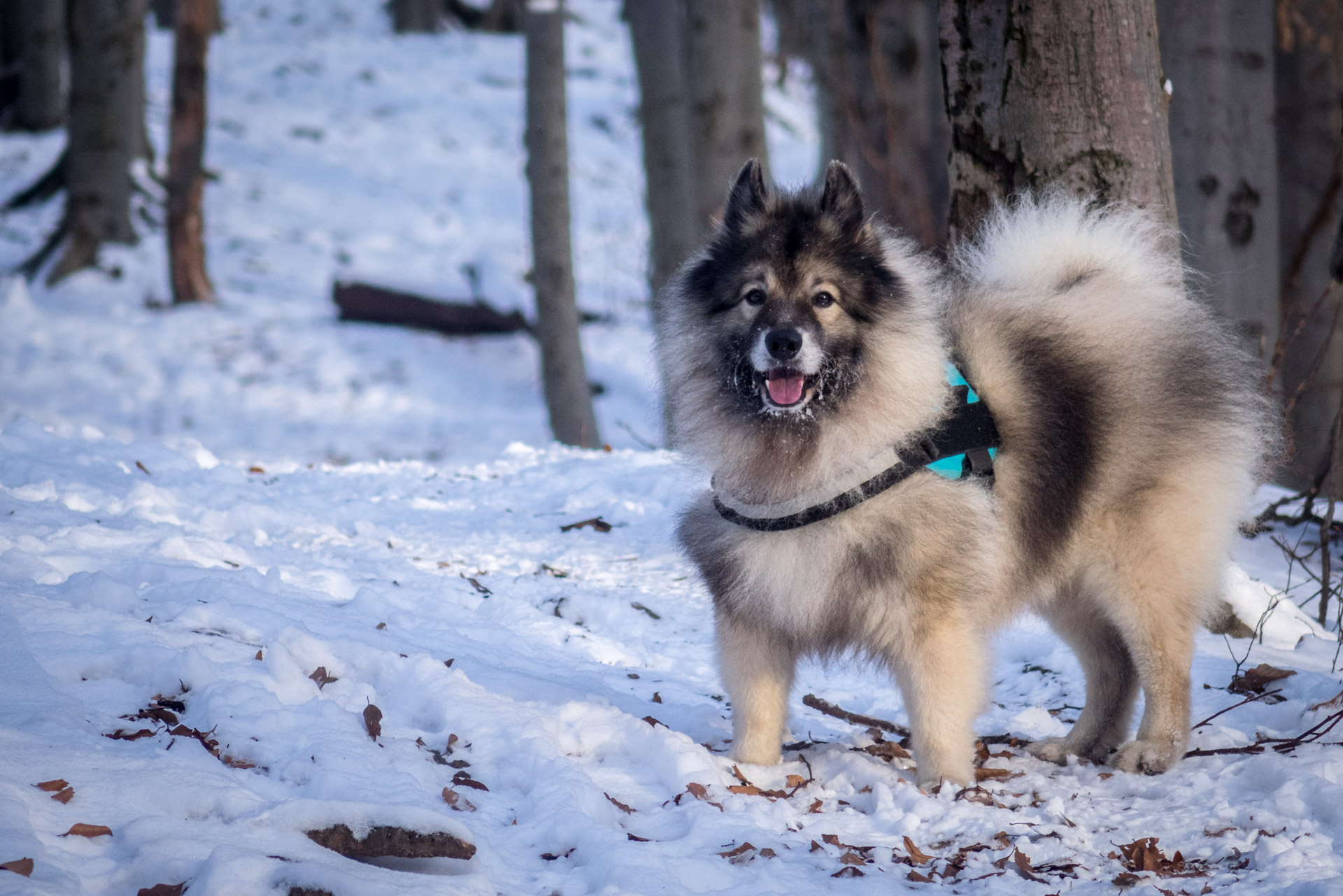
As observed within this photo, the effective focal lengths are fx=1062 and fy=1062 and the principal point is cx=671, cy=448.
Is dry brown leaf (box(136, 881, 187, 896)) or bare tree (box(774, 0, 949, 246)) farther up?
bare tree (box(774, 0, 949, 246))

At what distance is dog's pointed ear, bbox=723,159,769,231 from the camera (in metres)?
3.27

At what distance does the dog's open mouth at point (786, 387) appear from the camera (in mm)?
3037

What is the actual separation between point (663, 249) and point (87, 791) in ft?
25.5

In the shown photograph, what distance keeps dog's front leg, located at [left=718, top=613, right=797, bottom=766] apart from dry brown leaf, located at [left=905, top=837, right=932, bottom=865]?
2.13 ft

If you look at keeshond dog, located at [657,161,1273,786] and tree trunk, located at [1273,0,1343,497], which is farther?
tree trunk, located at [1273,0,1343,497]

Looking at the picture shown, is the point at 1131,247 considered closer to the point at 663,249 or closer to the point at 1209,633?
the point at 1209,633

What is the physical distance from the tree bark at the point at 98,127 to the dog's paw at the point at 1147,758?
1277 centimetres

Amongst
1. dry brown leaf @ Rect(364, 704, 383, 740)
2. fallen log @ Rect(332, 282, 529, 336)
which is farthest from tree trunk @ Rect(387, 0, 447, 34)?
dry brown leaf @ Rect(364, 704, 383, 740)

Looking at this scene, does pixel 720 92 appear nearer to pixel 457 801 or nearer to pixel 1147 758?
pixel 1147 758

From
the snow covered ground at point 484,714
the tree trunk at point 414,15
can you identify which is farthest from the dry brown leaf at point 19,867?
the tree trunk at point 414,15

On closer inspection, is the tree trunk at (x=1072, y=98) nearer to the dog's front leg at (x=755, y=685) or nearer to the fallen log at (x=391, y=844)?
the dog's front leg at (x=755, y=685)

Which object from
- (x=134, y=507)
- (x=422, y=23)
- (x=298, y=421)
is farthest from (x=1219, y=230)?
(x=422, y=23)

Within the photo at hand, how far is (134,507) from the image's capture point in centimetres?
462

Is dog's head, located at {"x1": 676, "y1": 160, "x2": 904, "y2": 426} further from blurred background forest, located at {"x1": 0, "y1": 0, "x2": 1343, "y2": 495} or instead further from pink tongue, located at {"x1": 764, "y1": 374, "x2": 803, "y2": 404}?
blurred background forest, located at {"x1": 0, "y1": 0, "x2": 1343, "y2": 495}
